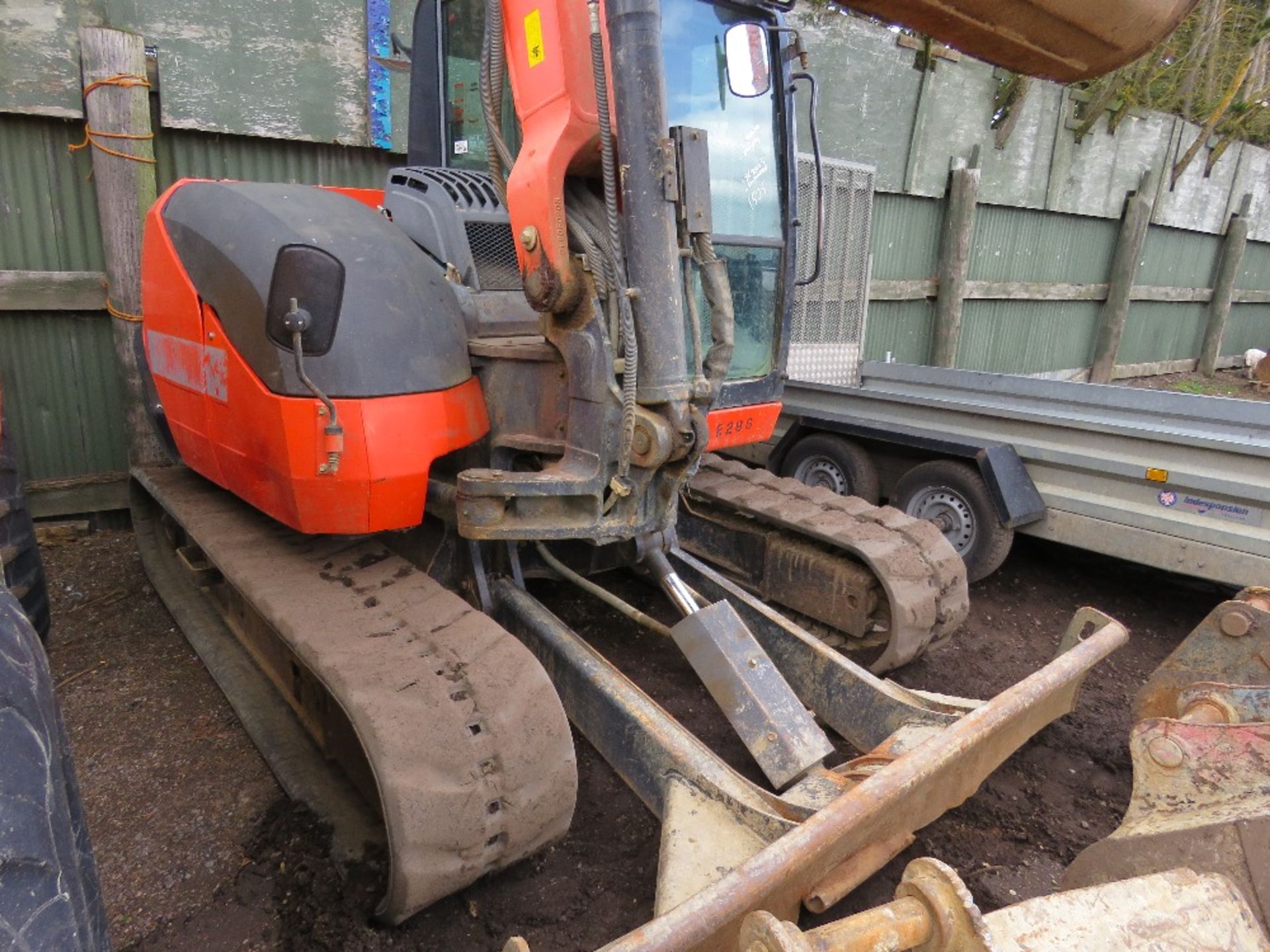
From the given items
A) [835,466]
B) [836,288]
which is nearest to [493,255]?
[835,466]

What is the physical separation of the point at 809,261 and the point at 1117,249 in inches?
257

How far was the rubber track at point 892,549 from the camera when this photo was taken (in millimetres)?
3084

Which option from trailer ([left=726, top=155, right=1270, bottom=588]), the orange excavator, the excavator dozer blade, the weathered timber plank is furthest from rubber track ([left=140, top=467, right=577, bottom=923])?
the weathered timber plank

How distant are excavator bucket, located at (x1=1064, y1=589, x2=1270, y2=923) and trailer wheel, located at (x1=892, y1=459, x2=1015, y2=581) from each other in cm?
175

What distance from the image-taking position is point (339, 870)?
7.14ft

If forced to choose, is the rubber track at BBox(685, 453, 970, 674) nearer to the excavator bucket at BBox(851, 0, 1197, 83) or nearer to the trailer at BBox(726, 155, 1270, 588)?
the trailer at BBox(726, 155, 1270, 588)

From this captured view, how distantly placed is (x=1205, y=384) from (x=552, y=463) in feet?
40.8

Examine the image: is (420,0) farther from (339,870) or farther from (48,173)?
(339,870)

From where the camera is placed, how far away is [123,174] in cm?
430

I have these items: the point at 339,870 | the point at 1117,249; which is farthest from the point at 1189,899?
the point at 1117,249

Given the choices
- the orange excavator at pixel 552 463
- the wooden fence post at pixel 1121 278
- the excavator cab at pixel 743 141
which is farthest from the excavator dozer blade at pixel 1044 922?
the wooden fence post at pixel 1121 278

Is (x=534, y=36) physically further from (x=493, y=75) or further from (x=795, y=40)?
(x=795, y=40)

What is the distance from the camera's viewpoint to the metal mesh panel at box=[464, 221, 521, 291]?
2.86m

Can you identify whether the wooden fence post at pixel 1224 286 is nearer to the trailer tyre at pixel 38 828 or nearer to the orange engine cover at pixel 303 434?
the orange engine cover at pixel 303 434
